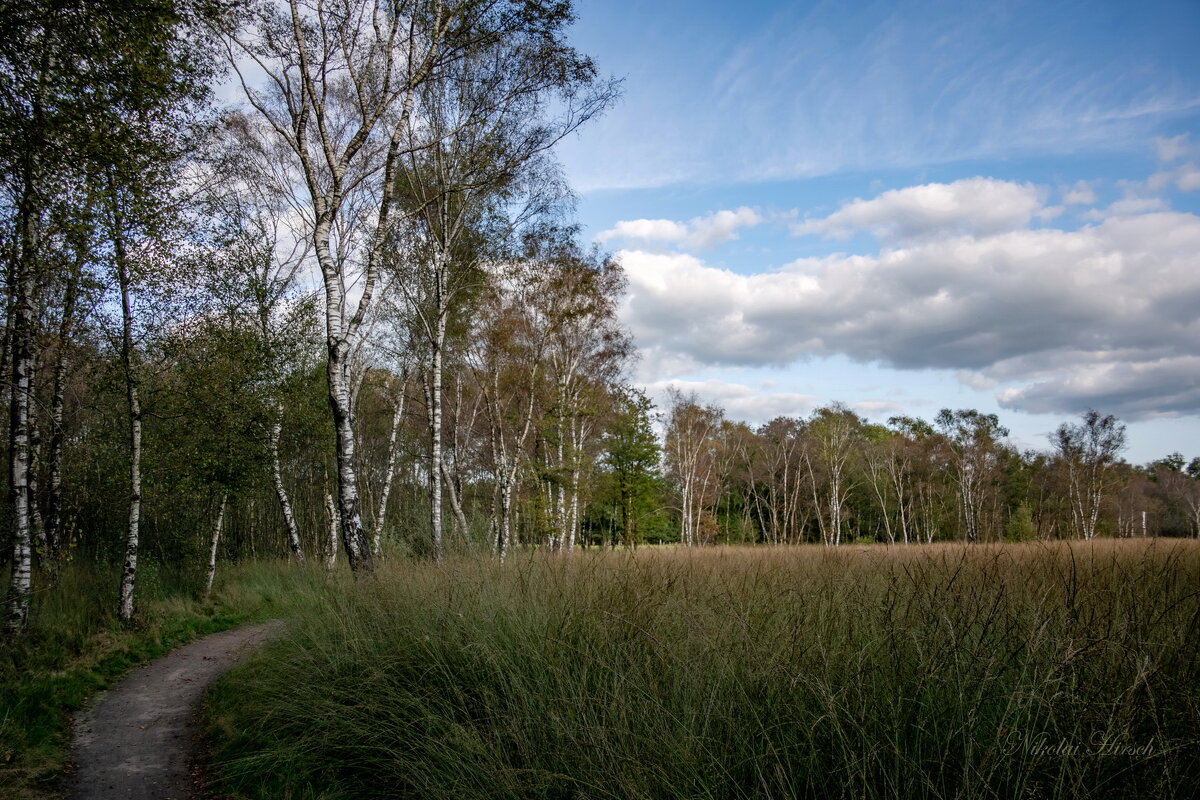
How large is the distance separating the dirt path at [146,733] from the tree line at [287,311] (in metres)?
1.96

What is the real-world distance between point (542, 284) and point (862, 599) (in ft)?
58.7

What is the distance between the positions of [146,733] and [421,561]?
325cm

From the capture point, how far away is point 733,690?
308 cm

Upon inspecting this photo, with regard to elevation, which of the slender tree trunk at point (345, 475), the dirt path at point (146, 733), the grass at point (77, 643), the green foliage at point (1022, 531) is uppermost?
the slender tree trunk at point (345, 475)

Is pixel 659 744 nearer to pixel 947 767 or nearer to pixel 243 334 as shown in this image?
pixel 947 767

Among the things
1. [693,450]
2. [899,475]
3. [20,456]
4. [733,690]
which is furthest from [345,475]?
[899,475]

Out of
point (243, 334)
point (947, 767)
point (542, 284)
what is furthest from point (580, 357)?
point (947, 767)

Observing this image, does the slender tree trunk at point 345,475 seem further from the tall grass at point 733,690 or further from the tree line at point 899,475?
the tree line at point 899,475

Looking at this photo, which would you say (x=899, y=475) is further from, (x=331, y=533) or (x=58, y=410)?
(x=58, y=410)

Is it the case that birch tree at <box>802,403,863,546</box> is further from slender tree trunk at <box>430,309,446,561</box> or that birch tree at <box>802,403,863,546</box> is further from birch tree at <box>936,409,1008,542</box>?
slender tree trunk at <box>430,309,446,561</box>

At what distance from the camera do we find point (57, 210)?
5.80 meters

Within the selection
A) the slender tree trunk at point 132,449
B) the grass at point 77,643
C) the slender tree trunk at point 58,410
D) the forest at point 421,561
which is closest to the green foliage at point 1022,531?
the forest at point 421,561

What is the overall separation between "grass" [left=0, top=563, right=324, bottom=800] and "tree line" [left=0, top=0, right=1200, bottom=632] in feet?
1.69

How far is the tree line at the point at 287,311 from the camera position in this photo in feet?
20.8
